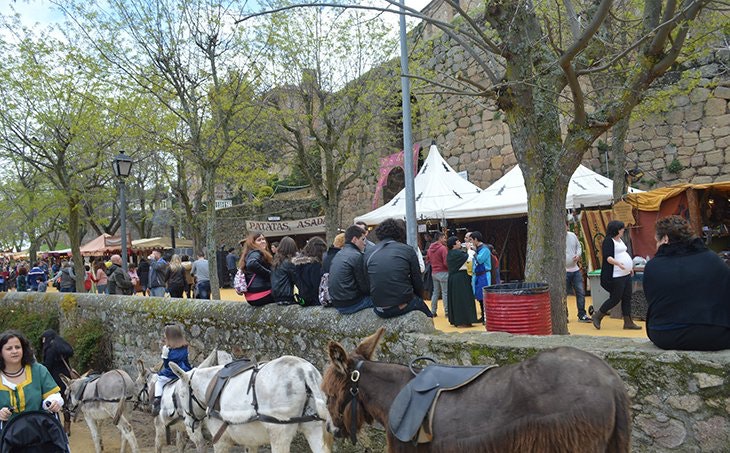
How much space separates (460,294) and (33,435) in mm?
7469

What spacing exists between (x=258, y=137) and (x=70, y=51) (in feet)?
19.5

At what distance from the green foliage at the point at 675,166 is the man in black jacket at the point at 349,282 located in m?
11.6

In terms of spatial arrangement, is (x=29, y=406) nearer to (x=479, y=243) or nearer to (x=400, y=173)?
(x=479, y=243)

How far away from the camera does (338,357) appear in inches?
121

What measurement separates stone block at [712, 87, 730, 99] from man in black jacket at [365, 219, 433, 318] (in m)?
11.6

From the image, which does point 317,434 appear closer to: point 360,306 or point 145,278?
point 360,306

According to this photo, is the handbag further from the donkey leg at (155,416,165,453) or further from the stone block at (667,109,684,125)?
the stone block at (667,109,684,125)

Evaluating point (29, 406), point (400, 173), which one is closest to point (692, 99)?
point (400, 173)

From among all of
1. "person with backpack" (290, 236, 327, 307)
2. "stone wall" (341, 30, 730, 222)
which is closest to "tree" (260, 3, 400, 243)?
"stone wall" (341, 30, 730, 222)

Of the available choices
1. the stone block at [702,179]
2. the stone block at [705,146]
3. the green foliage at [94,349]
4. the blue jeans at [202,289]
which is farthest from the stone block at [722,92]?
the green foliage at [94,349]

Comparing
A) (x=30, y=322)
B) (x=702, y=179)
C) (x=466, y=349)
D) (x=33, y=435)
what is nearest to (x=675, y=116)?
(x=702, y=179)

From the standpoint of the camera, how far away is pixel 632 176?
1360 cm

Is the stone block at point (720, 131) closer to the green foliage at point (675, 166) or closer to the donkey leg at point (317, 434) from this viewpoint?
the green foliage at point (675, 166)

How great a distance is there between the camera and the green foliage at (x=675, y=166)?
1379cm
